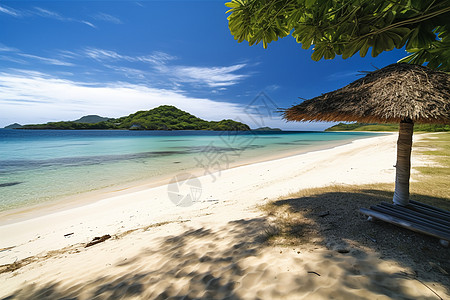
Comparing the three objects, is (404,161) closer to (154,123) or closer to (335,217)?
(335,217)

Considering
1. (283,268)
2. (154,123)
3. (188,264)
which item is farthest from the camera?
(154,123)

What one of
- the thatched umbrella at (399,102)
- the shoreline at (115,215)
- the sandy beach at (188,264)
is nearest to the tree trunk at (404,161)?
the thatched umbrella at (399,102)

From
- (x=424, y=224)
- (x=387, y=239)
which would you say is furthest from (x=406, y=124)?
(x=387, y=239)

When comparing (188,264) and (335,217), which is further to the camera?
(335,217)

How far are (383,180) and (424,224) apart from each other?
18.0ft

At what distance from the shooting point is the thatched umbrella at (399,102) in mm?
2965

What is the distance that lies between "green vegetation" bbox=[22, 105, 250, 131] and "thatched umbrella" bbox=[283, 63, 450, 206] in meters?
111

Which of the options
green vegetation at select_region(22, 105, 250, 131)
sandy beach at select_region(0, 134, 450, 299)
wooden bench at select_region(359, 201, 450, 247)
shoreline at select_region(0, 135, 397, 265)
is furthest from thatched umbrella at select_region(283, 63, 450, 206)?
green vegetation at select_region(22, 105, 250, 131)

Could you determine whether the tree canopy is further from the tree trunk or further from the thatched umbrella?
the tree trunk

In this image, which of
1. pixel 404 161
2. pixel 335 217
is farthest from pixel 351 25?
pixel 335 217

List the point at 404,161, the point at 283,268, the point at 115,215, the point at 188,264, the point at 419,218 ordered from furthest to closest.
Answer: the point at 115,215, the point at 404,161, the point at 419,218, the point at 188,264, the point at 283,268

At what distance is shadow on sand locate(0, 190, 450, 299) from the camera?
189cm

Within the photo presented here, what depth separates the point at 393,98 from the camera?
10.2 feet

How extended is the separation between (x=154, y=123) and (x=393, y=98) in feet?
455
